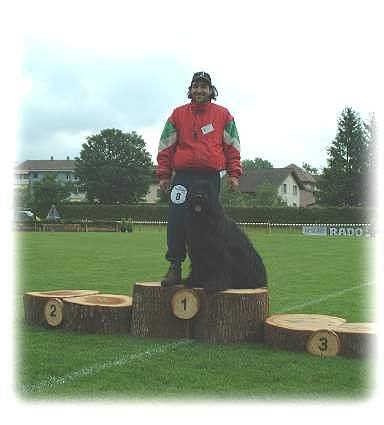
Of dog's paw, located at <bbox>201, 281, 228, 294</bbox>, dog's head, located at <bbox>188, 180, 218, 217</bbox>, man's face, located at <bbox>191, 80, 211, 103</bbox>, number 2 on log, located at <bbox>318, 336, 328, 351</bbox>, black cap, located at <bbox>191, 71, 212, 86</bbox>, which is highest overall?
black cap, located at <bbox>191, 71, 212, 86</bbox>

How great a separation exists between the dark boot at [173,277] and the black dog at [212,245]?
0.33 ft

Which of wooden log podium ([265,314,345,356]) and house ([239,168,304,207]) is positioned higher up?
house ([239,168,304,207])

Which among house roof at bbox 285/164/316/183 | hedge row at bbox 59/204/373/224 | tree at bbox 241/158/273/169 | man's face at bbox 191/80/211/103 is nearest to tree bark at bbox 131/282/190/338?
man's face at bbox 191/80/211/103

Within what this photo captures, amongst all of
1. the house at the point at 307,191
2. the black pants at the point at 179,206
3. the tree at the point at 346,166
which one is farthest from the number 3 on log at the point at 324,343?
the house at the point at 307,191

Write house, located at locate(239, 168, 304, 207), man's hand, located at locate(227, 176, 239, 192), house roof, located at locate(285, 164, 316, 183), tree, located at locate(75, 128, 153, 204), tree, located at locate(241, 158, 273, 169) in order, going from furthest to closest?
tree, located at locate(241, 158, 273, 169), house roof, located at locate(285, 164, 316, 183), house, located at locate(239, 168, 304, 207), tree, located at locate(75, 128, 153, 204), man's hand, located at locate(227, 176, 239, 192)

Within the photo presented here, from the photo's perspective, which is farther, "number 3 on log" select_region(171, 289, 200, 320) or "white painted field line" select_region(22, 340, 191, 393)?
"number 3 on log" select_region(171, 289, 200, 320)

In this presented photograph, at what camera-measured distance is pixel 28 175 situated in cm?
10831

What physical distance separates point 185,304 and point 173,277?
1.34ft

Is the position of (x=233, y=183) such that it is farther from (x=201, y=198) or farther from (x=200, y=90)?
(x=200, y=90)

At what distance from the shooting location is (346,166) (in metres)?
57.8

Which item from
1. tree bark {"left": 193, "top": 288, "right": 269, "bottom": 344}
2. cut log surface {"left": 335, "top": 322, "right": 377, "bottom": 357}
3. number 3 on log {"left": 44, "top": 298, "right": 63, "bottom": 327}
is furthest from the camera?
number 3 on log {"left": 44, "top": 298, "right": 63, "bottom": 327}

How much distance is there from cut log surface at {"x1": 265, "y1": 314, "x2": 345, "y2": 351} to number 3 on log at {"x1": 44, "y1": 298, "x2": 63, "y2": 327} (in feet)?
7.89

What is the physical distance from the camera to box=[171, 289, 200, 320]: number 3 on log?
5949mm

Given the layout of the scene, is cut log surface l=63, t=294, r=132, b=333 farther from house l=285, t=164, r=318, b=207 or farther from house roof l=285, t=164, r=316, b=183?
house roof l=285, t=164, r=316, b=183
